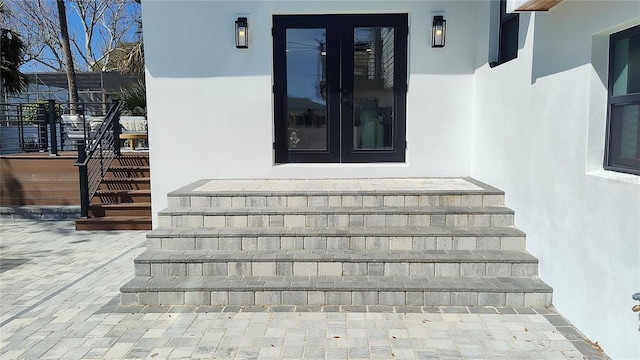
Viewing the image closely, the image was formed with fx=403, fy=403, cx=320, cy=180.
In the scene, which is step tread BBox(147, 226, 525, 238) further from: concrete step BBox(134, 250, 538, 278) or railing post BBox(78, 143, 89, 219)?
railing post BBox(78, 143, 89, 219)

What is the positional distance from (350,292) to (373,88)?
9.20ft

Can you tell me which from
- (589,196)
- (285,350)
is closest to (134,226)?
(285,350)

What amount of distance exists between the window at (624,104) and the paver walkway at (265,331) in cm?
117

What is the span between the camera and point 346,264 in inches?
130

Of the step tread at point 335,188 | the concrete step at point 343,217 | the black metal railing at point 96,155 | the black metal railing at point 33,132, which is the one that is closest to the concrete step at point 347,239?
the concrete step at point 343,217

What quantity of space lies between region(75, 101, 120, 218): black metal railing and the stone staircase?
9.70 feet

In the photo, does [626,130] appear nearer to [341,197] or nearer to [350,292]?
[350,292]

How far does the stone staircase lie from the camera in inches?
123

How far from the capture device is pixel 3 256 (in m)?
4.74

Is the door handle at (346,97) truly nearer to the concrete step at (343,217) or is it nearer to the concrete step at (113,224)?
the concrete step at (343,217)

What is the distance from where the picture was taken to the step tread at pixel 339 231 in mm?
3490

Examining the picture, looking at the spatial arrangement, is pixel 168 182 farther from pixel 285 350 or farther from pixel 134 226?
pixel 285 350

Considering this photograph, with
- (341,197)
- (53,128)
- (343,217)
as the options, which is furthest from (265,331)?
(53,128)

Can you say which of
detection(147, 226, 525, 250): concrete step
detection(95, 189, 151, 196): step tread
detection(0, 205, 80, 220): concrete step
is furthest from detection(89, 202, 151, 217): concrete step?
detection(147, 226, 525, 250): concrete step
